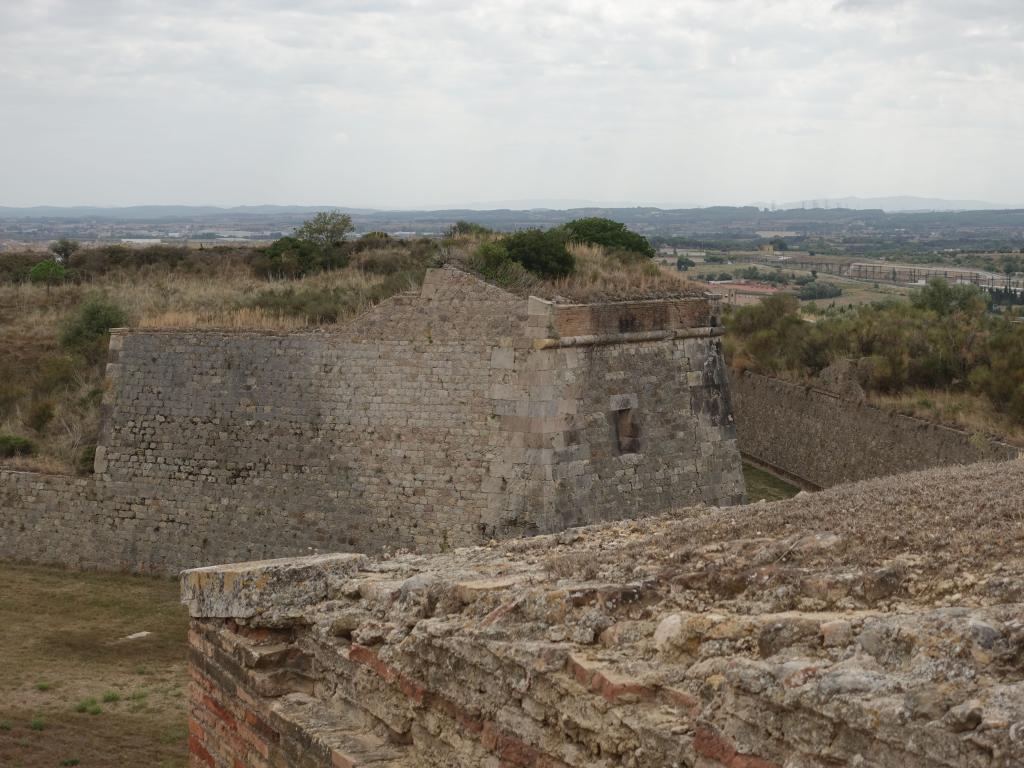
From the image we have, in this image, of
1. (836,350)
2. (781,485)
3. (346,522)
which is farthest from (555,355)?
(836,350)

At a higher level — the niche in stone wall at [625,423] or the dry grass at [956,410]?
the niche in stone wall at [625,423]

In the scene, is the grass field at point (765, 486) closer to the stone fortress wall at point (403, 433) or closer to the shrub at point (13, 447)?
the stone fortress wall at point (403, 433)

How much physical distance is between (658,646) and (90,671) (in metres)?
9.82

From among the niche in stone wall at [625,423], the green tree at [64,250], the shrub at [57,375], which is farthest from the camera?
the green tree at [64,250]

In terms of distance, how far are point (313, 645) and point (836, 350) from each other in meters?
21.6

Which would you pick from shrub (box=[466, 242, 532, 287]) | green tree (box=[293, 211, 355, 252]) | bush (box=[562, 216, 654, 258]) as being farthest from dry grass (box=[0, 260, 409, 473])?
bush (box=[562, 216, 654, 258])

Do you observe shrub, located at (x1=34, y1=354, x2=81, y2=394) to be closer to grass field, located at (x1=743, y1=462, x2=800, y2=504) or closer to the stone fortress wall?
the stone fortress wall

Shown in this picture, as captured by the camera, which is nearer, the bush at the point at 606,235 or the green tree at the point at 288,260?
the bush at the point at 606,235

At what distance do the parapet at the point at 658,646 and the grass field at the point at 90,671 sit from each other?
4.37 m

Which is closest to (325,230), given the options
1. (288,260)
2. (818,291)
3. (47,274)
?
(288,260)

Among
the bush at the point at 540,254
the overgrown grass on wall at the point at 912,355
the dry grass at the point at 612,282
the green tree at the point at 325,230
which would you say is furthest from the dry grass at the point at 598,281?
the green tree at the point at 325,230

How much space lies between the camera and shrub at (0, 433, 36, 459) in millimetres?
17656

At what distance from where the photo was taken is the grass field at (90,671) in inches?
392

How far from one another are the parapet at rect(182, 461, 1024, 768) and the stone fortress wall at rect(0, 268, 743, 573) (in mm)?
6464
